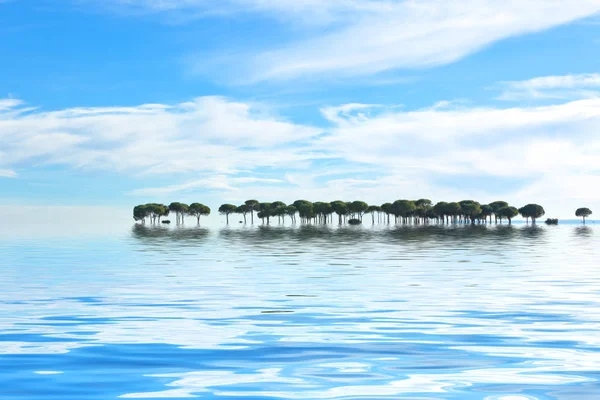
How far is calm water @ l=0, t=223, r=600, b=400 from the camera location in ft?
36.5

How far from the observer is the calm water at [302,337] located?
11133 mm

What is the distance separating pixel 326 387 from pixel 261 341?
4.61 metres

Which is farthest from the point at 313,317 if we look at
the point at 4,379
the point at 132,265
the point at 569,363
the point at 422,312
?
the point at 132,265

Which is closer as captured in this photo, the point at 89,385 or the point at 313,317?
the point at 89,385

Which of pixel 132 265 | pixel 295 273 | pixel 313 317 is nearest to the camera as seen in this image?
pixel 313 317

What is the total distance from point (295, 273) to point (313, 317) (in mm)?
15897

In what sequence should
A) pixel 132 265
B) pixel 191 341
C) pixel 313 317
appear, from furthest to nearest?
1. pixel 132 265
2. pixel 313 317
3. pixel 191 341

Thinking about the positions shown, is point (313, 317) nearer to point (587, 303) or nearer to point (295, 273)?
point (587, 303)

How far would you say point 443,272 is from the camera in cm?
3522

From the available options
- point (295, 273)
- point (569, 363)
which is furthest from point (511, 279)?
point (569, 363)

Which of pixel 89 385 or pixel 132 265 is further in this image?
pixel 132 265

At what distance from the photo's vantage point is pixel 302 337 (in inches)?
624

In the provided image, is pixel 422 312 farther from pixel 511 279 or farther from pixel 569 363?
pixel 511 279

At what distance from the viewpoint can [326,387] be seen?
10992 millimetres
